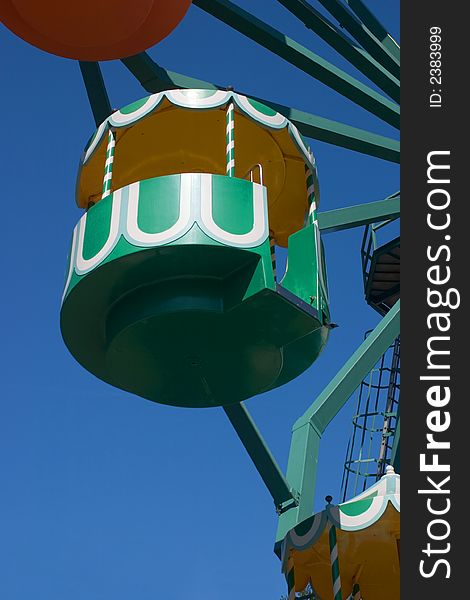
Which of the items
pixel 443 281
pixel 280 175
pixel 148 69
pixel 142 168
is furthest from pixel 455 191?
pixel 148 69

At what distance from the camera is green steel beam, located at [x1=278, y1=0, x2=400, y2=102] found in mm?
11312

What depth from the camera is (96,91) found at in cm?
974

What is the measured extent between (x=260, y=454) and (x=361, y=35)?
4.62 meters

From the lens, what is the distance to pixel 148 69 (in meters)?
9.98

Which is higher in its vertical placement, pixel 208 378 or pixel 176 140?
pixel 176 140

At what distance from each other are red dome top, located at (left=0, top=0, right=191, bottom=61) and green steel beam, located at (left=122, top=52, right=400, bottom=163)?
217 cm

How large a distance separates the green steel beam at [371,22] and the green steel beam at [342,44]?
615 millimetres

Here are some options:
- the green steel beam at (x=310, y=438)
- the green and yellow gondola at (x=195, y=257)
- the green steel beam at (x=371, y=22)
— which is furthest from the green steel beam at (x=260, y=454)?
the green steel beam at (x=371, y=22)

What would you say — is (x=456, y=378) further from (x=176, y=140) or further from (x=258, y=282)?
(x=176, y=140)

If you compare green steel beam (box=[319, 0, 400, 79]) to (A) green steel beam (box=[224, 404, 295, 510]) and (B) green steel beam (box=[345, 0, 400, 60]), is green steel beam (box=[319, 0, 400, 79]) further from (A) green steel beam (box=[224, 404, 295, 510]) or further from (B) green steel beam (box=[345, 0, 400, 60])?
(A) green steel beam (box=[224, 404, 295, 510])

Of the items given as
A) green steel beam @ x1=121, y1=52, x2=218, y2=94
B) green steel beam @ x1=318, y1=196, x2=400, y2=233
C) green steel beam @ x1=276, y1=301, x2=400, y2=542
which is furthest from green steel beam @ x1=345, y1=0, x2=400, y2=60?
green steel beam @ x1=276, y1=301, x2=400, y2=542

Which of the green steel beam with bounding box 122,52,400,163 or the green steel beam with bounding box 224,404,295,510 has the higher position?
the green steel beam with bounding box 122,52,400,163

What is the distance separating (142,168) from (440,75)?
117 inches

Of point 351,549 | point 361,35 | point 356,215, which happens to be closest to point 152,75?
point 356,215
